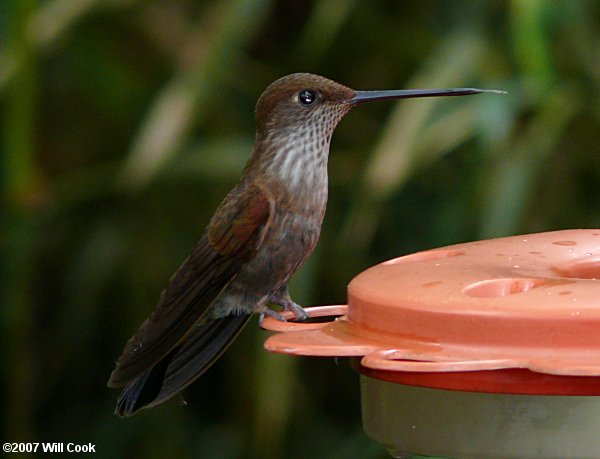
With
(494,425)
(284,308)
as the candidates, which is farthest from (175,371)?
(494,425)

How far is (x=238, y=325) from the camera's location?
2115mm

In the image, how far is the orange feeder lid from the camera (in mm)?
1286

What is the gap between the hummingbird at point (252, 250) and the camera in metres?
1.92

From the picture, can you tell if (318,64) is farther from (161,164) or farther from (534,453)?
(534,453)

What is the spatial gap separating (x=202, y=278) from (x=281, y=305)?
25cm

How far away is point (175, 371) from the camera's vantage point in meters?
1.99

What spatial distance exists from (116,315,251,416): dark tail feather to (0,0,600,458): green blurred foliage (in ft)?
3.02

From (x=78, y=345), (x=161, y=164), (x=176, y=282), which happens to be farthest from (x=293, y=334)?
(x=78, y=345)

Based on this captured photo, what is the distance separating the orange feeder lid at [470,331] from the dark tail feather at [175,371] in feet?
1.49
